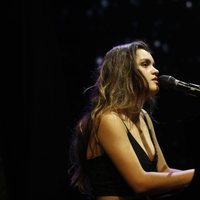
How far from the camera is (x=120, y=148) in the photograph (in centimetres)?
181

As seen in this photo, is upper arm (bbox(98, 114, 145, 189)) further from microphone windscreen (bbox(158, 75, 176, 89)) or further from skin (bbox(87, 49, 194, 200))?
microphone windscreen (bbox(158, 75, 176, 89))

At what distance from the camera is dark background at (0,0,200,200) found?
2549mm

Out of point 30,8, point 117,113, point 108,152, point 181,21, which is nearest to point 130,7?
point 181,21

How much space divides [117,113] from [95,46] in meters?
1.08

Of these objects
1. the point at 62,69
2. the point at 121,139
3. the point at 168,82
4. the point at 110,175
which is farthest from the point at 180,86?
the point at 62,69

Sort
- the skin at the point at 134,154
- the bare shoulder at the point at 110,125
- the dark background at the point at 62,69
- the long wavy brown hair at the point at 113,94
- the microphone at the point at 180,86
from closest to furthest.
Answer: the microphone at the point at 180,86, the skin at the point at 134,154, the bare shoulder at the point at 110,125, the long wavy brown hair at the point at 113,94, the dark background at the point at 62,69

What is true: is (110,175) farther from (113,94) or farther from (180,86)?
(180,86)

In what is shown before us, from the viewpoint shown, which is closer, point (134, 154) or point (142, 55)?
point (134, 154)

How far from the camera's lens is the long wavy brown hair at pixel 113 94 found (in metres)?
1.97

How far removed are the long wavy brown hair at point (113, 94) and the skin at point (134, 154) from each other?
0.13 feet

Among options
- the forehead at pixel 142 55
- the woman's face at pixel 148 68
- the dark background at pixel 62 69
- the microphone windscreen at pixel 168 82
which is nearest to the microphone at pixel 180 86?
the microphone windscreen at pixel 168 82

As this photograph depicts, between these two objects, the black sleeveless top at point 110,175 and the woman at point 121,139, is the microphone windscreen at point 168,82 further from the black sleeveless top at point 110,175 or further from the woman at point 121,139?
the black sleeveless top at point 110,175

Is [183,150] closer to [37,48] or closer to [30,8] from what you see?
[37,48]

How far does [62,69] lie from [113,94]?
2.80ft
